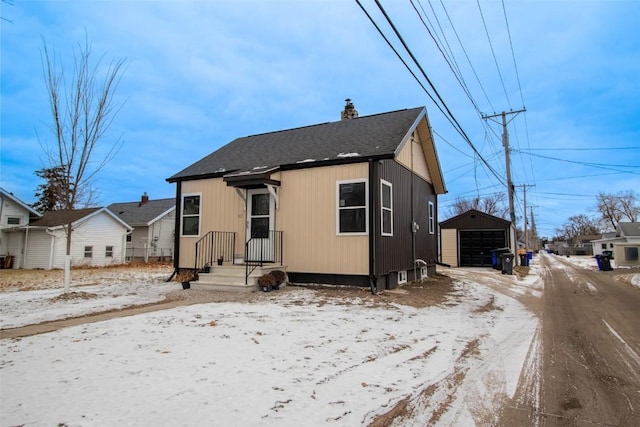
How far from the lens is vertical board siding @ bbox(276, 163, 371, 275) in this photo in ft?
30.6

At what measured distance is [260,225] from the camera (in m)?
10.7

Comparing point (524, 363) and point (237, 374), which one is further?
point (524, 363)

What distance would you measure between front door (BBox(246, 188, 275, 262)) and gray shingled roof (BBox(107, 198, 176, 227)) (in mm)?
21611

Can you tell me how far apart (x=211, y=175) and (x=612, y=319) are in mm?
10635

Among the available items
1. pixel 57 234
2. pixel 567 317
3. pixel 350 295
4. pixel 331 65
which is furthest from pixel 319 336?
pixel 57 234

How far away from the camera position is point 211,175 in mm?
11602

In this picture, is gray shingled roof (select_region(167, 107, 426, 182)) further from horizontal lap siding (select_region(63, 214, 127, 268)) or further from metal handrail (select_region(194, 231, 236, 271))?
horizontal lap siding (select_region(63, 214, 127, 268))

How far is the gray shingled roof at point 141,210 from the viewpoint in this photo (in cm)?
2989

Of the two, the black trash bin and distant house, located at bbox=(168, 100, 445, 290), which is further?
the black trash bin

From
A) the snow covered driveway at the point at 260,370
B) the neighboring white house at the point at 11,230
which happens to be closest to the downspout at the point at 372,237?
the snow covered driveway at the point at 260,370

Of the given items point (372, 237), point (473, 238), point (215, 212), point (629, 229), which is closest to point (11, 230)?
point (215, 212)

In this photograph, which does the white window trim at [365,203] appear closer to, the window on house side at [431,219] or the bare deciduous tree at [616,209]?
the window on house side at [431,219]

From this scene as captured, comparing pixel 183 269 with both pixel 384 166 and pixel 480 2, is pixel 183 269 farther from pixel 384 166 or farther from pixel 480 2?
pixel 480 2

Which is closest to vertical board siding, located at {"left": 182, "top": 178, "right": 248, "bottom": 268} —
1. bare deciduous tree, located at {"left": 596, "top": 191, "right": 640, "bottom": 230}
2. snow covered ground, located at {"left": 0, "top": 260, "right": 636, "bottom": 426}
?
snow covered ground, located at {"left": 0, "top": 260, "right": 636, "bottom": 426}
